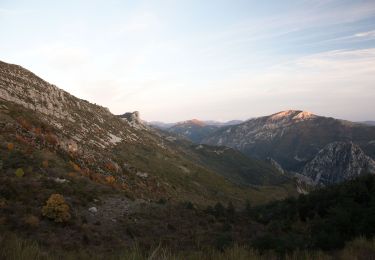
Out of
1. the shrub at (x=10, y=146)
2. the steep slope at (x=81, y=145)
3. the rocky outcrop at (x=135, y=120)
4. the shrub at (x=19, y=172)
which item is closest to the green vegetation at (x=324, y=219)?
the steep slope at (x=81, y=145)

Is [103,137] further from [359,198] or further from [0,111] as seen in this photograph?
[359,198]

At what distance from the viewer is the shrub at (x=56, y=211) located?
1634cm

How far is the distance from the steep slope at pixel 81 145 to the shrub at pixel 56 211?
7034 mm

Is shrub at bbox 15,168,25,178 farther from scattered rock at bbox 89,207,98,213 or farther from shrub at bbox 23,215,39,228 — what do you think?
shrub at bbox 23,215,39,228

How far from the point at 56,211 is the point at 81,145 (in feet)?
114

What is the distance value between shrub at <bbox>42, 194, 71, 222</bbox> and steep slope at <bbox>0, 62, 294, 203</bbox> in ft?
23.1

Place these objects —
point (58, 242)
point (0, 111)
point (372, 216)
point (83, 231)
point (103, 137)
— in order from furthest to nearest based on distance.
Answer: point (103, 137) < point (0, 111) < point (83, 231) < point (58, 242) < point (372, 216)

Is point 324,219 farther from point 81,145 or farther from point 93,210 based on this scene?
point 81,145

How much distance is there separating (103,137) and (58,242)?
2310 inches

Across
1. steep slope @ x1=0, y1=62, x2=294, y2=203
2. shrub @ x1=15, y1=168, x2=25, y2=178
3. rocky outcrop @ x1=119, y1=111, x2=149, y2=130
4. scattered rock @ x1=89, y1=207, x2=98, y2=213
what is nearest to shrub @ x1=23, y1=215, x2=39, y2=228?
scattered rock @ x1=89, y1=207, x2=98, y2=213

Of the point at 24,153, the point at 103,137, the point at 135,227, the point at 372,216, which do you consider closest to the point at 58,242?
the point at 135,227

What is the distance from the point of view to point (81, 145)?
50.0 m

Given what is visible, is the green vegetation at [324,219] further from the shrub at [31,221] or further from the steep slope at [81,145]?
the steep slope at [81,145]

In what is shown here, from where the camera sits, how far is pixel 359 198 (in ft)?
66.0
